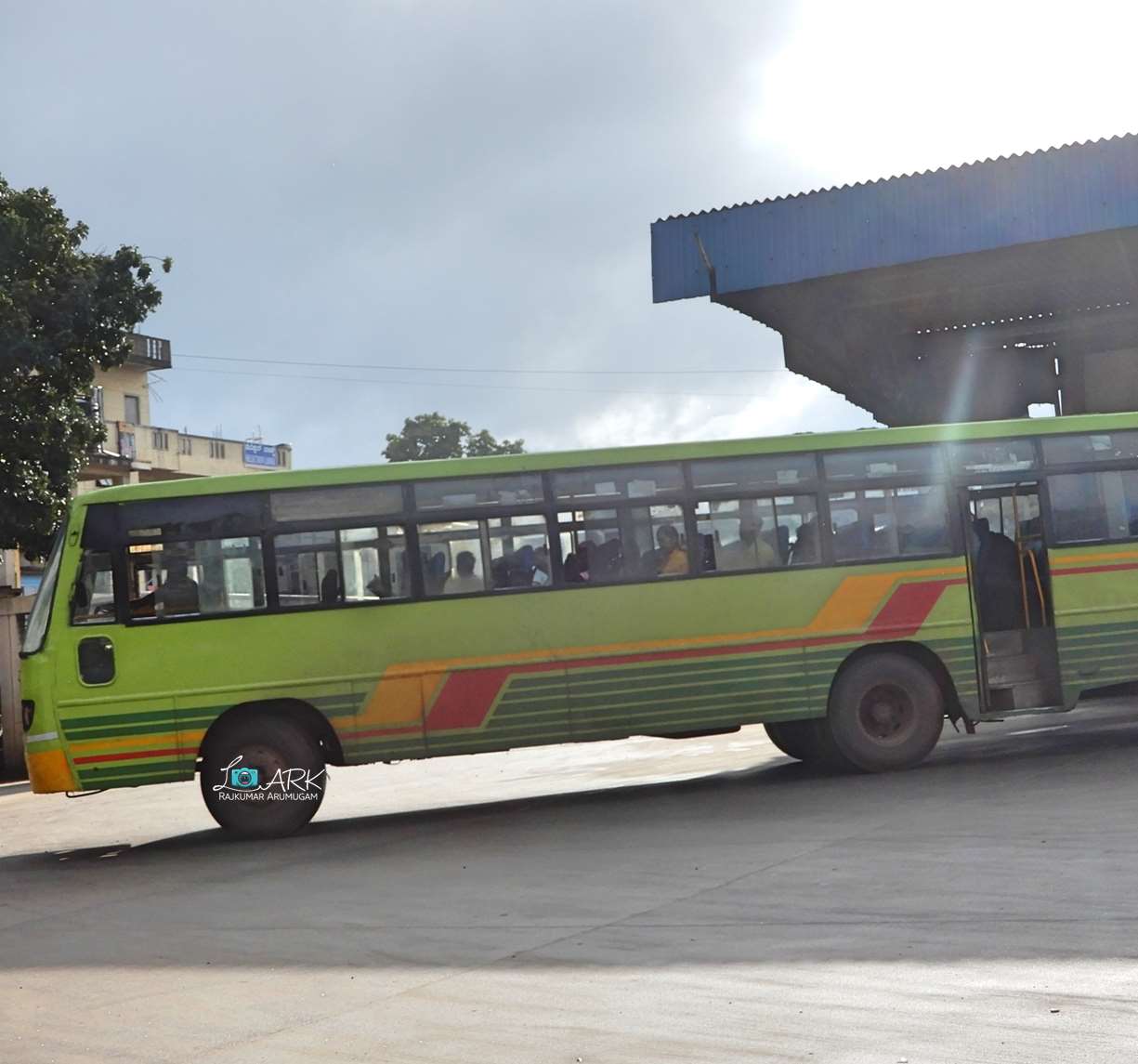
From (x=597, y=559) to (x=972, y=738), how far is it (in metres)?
5.75

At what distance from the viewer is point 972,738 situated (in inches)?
679

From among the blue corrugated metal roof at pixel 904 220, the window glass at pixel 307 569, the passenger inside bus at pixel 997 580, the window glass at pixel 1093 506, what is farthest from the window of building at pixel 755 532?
the blue corrugated metal roof at pixel 904 220

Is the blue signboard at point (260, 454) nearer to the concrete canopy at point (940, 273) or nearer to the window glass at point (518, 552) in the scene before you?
the concrete canopy at point (940, 273)

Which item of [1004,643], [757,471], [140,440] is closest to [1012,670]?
[1004,643]

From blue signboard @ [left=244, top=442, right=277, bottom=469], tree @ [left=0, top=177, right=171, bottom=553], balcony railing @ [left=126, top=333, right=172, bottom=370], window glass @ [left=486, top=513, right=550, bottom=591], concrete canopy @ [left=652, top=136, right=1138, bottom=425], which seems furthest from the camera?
blue signboard @ [left=244, top=442, right=277, bottom=469]

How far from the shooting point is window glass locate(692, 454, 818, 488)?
13844 mm

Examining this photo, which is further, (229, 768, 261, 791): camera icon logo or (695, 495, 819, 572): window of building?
(695, 495, 819, 572): window of building

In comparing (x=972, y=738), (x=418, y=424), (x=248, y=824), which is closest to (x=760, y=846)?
(x=248, y=824)

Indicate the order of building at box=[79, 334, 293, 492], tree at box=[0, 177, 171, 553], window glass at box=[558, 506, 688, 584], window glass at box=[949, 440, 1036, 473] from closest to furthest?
1. window glass at box=[558, 506, 688, 584]
2. window glass at box=[949, 440, 1036, 473]
3. tree at box=[0, 177, 171, 553]
4. building at box=[79, 334, 293, 492]

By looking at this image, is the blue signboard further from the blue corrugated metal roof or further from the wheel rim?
the wheel rim

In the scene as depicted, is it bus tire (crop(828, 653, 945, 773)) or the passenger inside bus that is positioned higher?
the passenger inside bus

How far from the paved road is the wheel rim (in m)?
0.48

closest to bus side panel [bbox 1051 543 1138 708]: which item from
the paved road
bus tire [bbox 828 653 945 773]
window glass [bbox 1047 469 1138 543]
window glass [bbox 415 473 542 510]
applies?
window glass [bbox 1047 469 1138 543]

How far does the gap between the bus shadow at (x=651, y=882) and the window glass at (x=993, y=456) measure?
102 inches
